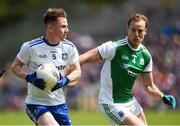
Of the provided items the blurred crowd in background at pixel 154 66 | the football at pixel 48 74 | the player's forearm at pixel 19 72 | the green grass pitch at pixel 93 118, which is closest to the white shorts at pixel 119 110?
the football at pixel 48 74

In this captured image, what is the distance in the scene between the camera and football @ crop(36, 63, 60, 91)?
37.1 ft

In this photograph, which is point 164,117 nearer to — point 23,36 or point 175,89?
point 175,89

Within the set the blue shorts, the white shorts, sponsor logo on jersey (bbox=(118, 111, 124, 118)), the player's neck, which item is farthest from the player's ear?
sponsor logo on jersey (bbox=(118, 111, 124, 118))

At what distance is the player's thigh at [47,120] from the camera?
11413mm

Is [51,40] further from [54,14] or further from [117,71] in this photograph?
[117,71]

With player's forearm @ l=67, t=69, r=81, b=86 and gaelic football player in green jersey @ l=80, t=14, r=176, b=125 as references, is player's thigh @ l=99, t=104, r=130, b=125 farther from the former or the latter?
player's forearm @ l=67, t=69, r=81, b=86

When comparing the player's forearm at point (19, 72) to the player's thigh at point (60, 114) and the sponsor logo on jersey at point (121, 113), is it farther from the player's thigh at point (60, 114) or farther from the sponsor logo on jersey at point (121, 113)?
the sponsor logo on jersey at point (121, 113)

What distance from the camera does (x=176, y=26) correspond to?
29094 mm

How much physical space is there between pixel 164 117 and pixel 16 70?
11669 millimetres

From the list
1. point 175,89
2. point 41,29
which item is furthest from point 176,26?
point 41,29

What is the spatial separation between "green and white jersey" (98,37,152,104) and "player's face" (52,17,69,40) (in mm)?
658

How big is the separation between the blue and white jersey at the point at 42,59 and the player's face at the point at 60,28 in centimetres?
22

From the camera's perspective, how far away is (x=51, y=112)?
11.8m

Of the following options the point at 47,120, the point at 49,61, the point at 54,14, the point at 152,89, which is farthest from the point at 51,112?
the point at 152,89
